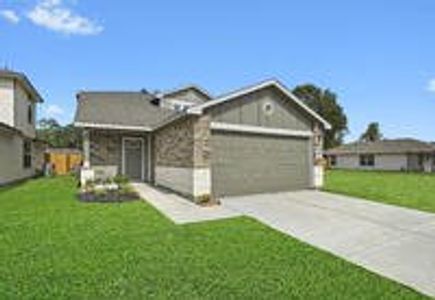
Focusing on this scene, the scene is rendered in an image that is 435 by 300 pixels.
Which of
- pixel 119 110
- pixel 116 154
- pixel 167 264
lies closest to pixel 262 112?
pixel 116 154

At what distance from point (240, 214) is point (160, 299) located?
20.0 ft

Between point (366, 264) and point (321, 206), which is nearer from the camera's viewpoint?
point (366, 264)

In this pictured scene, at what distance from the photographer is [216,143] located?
13.7 m

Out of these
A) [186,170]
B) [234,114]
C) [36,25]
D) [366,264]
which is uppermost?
[36,25]

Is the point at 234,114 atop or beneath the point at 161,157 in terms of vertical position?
atop

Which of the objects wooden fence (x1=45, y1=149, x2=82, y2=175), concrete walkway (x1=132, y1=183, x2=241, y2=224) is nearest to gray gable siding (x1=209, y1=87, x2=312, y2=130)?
concrete walkway (x1=132, y1=183, x2=241, y2=224)

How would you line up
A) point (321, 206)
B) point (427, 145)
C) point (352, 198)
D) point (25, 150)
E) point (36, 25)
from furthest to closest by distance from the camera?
point (427, 145) < point (25, 150) < point (36, 25) < point (352, 198) < point (321, 206)

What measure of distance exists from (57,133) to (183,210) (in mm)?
55625

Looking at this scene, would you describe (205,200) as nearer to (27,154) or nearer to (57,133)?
(27,154)

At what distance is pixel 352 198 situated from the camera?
46.4 ft

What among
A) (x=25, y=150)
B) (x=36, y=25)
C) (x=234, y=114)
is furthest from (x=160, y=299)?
(x=25, y=150)

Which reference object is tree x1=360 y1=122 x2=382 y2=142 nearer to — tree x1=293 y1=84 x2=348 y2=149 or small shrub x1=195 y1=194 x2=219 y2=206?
tree x1=293 y1=84 x2=348 y2=149

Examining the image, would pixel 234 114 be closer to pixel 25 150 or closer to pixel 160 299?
pixel 160 299

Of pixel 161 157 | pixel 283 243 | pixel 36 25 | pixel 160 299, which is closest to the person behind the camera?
pixel 160 299
